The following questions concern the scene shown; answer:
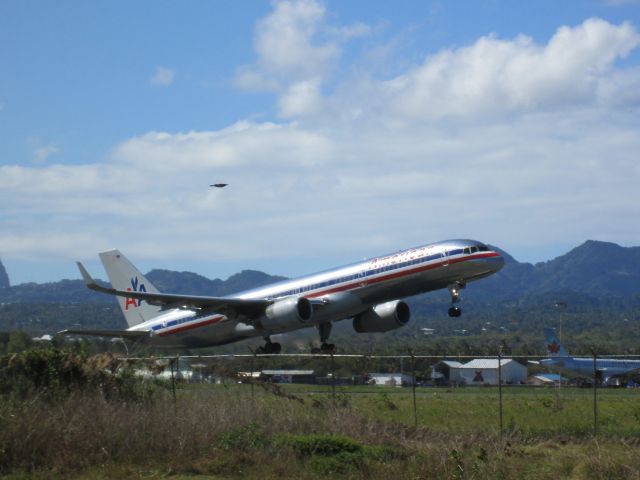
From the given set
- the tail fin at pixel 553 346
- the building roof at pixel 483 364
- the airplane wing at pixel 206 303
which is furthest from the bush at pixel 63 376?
the tail fin at pixel 553 346

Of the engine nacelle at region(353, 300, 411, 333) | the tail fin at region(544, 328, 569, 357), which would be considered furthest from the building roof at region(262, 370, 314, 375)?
the tail fin at region(544, 328, 569, 357)

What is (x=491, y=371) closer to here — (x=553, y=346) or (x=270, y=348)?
(x=553, y=346)

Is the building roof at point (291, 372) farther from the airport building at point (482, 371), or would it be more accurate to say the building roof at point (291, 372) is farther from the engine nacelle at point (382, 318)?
the airport building at point (482, 371)

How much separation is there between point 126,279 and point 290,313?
54.2ft

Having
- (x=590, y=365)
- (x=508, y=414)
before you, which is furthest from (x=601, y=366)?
(x=508, y=414)

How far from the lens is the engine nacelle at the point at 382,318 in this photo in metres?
46.7

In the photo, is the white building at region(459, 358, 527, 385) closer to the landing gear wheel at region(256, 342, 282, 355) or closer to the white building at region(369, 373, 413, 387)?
the white building at region(369, 373, 413, 387)

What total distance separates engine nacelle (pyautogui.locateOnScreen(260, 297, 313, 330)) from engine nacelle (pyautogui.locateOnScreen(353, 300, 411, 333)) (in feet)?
14.4

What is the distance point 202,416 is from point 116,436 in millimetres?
2203

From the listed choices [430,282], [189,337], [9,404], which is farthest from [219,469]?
[189,337]

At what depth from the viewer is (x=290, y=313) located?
42688mm

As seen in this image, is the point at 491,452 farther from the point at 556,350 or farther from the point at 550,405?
the point at 556,350

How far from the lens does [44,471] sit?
16.0 m

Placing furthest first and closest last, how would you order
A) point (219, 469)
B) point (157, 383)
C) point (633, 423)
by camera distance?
point (633, 423)
point (157, 383)
point (219, 469)
